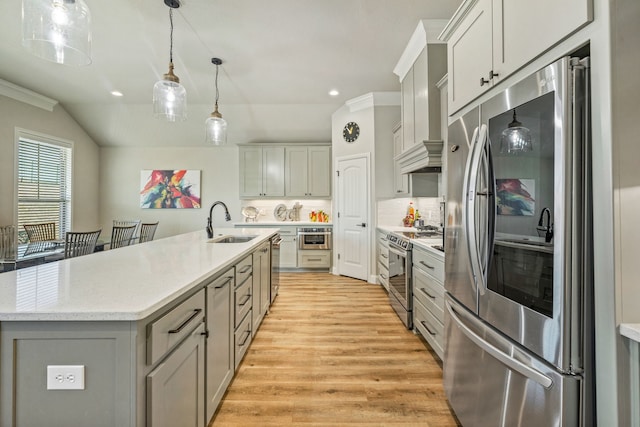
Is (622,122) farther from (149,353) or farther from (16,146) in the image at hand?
(16,146)

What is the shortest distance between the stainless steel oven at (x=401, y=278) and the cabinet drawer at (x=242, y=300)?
4.88 ft

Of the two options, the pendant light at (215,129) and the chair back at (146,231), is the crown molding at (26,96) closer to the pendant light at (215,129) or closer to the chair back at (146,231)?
the chair back at (146,231)

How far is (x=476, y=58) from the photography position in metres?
1.47

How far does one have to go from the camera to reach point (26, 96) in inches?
175

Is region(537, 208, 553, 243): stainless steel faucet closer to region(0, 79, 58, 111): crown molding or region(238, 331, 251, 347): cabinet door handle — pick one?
region(238, 331, 251, 347): cabinet door handle

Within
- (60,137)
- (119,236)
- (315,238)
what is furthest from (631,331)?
(60,137)

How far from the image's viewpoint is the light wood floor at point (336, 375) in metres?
1.67

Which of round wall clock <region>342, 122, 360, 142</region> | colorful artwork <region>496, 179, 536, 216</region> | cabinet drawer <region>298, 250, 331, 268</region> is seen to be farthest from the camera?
cabinet drawer <region>298, 250, 331, 268</region>

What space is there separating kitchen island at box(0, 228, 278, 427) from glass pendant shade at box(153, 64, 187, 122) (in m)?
1.59

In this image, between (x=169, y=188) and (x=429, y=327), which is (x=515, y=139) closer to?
(x=429, y=327)

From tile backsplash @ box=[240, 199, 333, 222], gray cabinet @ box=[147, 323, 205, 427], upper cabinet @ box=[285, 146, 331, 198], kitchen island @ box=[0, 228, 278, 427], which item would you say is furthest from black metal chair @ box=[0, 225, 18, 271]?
upper cabinet @ box=[285, 146, 331, 198]

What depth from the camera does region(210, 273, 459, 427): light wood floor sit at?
1667 millimetres

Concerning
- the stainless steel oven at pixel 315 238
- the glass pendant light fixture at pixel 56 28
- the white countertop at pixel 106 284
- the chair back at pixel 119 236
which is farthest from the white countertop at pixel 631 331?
the chair back at pixel 119 236

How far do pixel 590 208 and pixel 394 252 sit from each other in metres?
2.35
